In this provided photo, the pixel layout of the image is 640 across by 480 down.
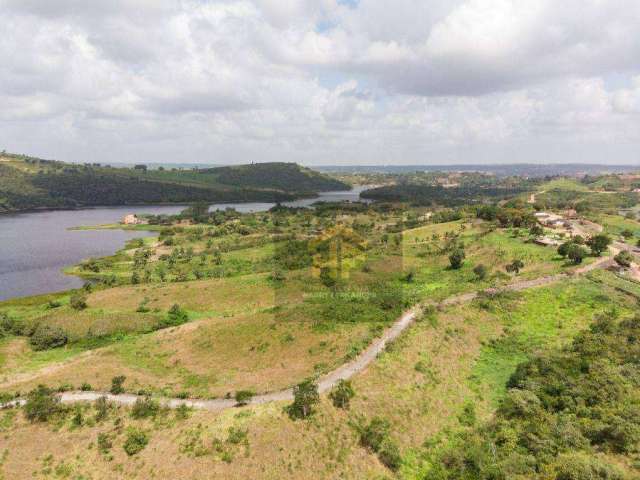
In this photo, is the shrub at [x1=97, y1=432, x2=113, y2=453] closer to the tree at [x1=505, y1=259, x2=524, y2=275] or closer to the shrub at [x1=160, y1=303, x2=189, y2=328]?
the shrub at [x1=160, y1=303, x2=189, y2=328]

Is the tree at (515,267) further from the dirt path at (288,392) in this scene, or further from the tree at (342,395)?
the tree at (342,395)

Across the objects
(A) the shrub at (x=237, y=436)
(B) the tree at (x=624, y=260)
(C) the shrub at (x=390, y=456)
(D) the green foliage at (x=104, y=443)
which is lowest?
(C) the shrub at (x=390, y=456)

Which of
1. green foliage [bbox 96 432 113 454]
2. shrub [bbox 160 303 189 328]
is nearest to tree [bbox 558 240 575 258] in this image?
shrub [bbox 160 303 189 328]

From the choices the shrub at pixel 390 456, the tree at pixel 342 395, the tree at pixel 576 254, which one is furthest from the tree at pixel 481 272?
the shrub at pixel 390 456

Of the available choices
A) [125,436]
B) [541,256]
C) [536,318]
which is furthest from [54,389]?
[541,256]

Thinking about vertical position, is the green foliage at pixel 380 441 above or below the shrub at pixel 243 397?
below
